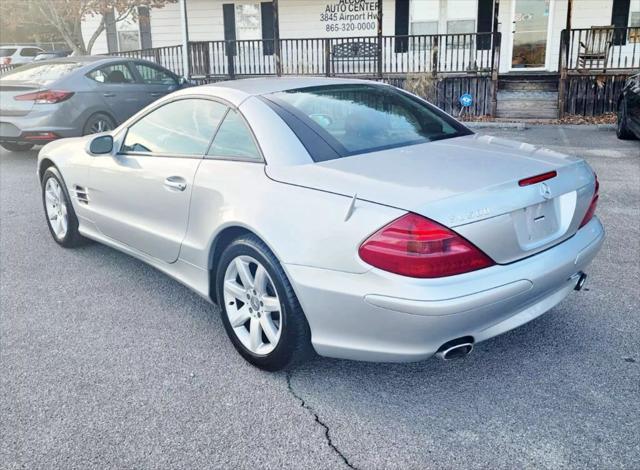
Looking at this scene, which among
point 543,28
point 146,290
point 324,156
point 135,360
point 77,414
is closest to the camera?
point 77,414

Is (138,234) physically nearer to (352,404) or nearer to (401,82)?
(352,404)

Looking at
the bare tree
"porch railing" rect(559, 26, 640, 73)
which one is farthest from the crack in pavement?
the bare tree

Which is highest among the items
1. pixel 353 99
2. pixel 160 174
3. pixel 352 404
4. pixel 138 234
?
pixel 353 99

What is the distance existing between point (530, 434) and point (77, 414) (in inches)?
82.2

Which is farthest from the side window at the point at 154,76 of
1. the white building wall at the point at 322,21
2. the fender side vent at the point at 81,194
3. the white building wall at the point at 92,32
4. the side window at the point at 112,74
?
the white building wall at the point at 92,32

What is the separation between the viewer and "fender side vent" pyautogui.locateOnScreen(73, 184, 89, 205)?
16.1 feet

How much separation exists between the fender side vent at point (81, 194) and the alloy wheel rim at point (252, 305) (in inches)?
77.9

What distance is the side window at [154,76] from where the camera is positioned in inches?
413

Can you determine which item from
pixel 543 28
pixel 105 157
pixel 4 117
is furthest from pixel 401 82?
pixel 105 157

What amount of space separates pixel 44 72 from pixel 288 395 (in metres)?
8.27

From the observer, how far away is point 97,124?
961cm

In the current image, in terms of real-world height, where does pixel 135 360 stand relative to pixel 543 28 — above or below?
below

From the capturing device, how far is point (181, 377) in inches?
131

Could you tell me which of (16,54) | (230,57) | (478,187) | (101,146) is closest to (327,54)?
(230,57)
